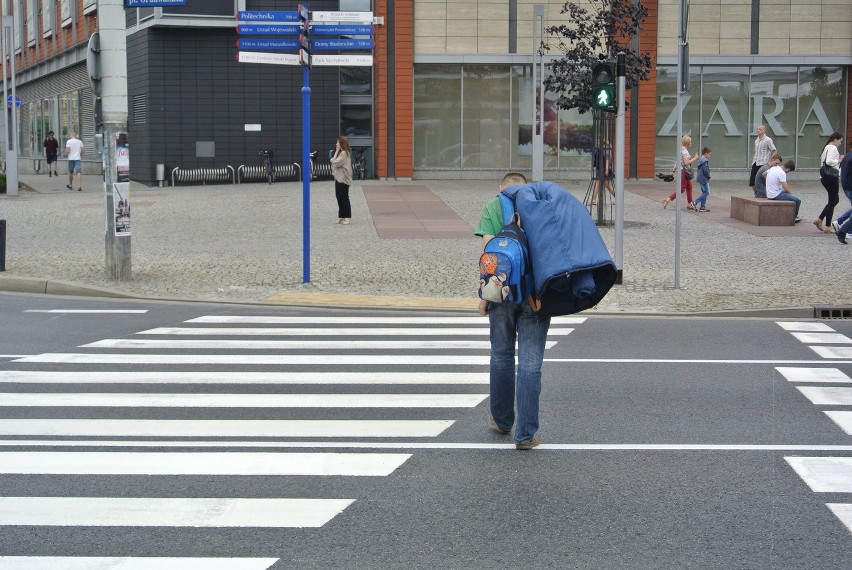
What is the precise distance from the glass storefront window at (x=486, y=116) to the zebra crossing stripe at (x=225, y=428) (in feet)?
94.8

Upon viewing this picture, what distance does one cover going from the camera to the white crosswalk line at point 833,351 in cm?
1088

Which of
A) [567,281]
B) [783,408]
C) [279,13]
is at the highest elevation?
[279,13]

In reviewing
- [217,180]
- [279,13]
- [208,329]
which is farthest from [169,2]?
[217,180]

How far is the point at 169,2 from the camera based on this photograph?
14.6 meters

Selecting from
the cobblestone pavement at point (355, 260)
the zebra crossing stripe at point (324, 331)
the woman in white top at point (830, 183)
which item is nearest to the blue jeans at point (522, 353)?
the zebra crossing stripe at point (324, 331)

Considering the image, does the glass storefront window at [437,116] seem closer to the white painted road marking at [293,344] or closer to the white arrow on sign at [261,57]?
the white arrow on sign at [261,57]

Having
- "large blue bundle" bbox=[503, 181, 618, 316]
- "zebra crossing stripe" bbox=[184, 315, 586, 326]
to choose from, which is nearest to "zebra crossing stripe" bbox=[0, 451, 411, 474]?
"large blue bundle" bbox=[503, 181, 618, 316]

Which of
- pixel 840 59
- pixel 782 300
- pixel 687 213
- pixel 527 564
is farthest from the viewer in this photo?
pixel 840 59

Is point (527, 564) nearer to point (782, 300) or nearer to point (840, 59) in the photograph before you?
point (782, 300)

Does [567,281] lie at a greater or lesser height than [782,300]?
greater

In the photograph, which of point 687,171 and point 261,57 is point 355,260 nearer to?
point 261,57

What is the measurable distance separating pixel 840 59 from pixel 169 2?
26882mm

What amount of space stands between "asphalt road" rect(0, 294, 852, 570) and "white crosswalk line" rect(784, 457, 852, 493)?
0.03 meters

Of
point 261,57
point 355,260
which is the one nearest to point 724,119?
point 355,260
